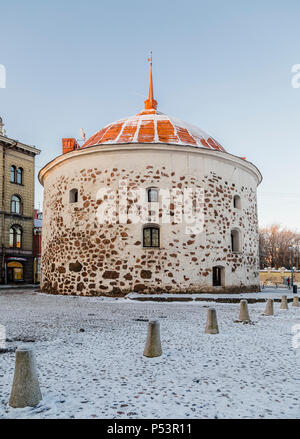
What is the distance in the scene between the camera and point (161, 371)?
537cm

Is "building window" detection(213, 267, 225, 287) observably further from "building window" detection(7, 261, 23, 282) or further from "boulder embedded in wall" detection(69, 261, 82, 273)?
"building window" detection(7, 261, 23, 282)

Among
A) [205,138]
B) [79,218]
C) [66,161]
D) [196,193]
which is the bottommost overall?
[79,218]

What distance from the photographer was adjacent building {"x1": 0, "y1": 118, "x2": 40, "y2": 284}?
36.0 meters

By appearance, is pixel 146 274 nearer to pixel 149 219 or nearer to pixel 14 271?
pixel 149 219

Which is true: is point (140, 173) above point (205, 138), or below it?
below

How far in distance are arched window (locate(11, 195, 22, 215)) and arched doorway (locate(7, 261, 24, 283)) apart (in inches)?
212

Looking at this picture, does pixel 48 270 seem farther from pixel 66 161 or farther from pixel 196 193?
pixel 196 193

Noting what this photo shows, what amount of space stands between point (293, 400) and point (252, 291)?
1775 cm

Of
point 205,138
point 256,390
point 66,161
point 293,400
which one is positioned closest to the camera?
point 293,400

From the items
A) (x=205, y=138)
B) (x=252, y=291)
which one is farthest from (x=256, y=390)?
(x=205, y=138)

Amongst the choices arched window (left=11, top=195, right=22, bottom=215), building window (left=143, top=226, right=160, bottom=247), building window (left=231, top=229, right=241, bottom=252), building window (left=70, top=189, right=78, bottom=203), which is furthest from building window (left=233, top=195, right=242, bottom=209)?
arched window (left=11, top=195, right=22, bottom=215)

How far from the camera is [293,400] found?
4.23 meters

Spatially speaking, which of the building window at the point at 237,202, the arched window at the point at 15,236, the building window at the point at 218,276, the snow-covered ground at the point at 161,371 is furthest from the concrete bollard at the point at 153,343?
the arched window at the point at 15,236

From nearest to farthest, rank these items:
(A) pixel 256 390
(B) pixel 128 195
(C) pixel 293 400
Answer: (C) pixel 293 400
(A) pixel 256 390
(B) pixel 128 195
